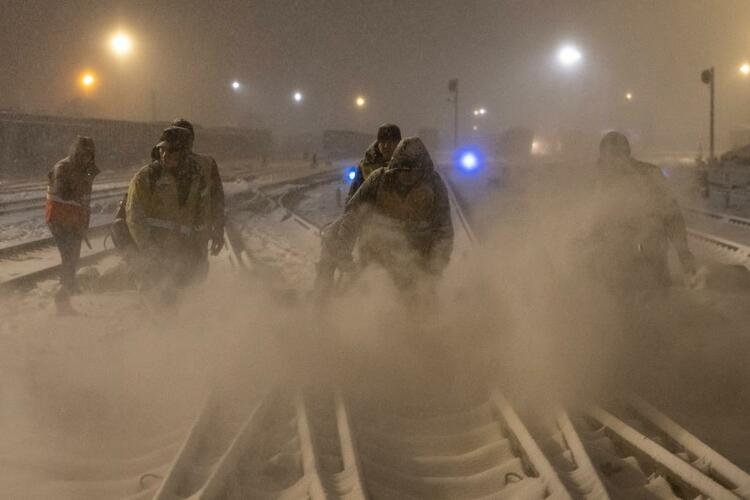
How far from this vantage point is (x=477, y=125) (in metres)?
130

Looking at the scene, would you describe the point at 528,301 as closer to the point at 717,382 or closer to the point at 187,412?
the point at 717,382

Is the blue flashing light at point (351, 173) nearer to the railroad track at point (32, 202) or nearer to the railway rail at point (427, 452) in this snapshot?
the railway rail at point (427, 452)

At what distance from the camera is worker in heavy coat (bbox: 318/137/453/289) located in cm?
570

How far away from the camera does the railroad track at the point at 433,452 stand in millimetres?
3748

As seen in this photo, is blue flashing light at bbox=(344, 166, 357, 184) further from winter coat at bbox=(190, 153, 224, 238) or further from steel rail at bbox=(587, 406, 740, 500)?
steel rail at bbox=(587, 406, 740, 500)

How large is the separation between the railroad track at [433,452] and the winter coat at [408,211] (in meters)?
1.08

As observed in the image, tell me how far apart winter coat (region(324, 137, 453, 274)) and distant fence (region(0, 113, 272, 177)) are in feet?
98.2

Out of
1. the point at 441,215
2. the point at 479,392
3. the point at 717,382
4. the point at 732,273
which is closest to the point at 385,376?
the point at 479,392

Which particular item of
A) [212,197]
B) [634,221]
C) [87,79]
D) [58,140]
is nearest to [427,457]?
[212,197]

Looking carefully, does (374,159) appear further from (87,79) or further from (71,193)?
(87,79)

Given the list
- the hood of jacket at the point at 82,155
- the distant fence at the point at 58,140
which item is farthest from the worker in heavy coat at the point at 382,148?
the distant fence at the point at 58,140

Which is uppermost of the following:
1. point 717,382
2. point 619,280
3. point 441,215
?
point 441,215

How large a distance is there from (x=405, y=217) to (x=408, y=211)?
0.05 m

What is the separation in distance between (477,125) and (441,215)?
418 ft
